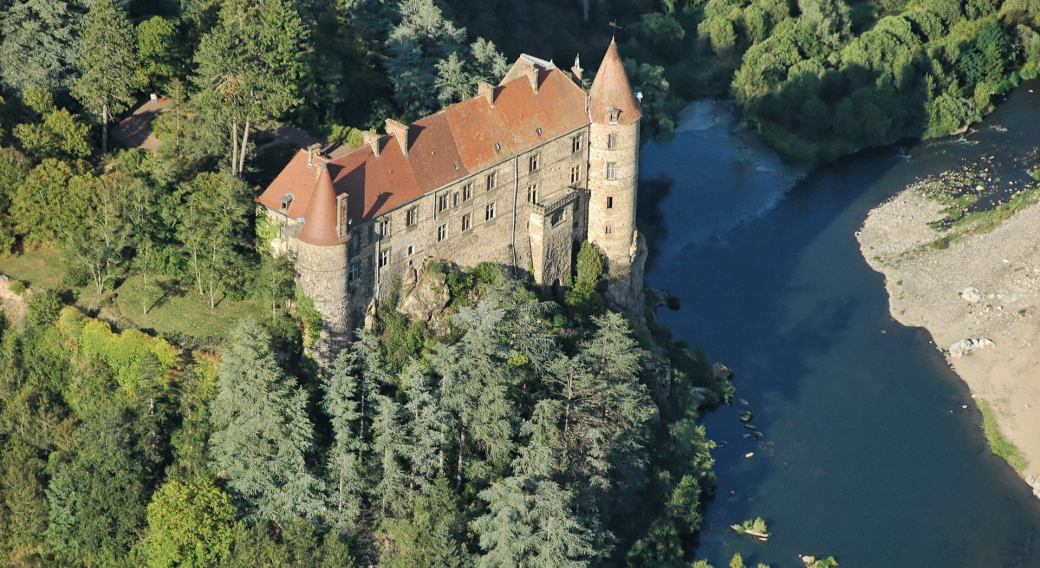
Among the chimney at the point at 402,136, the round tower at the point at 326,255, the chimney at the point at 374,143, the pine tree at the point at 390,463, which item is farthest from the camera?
the chimney at the point at 402,136

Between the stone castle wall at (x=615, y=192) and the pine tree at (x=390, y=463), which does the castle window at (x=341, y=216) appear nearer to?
the pine tree at (x=390, y=463)

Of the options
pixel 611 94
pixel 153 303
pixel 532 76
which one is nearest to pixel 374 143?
pixel 532 76

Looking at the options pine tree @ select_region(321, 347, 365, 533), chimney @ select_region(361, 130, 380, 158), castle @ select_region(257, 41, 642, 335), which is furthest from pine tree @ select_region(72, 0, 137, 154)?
pine tree @ select_region(321, 347, 365, 533)

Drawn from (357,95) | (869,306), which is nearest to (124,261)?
(357,95)

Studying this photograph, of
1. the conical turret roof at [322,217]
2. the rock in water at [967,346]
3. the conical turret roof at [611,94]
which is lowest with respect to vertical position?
the rock in water at [967,346]

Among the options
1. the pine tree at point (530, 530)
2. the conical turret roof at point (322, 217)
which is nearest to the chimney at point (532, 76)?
the conical turret roof at point (322, 217)

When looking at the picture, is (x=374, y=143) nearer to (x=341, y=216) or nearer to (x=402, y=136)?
(x=402, y=136)

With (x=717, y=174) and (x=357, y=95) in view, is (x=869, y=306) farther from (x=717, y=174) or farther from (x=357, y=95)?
(x=357, y=95)
